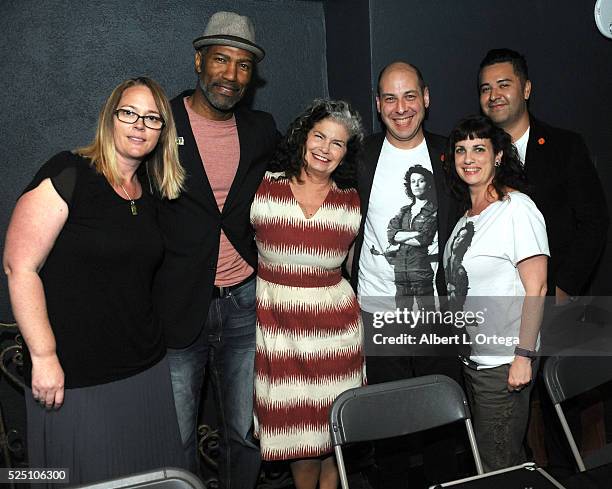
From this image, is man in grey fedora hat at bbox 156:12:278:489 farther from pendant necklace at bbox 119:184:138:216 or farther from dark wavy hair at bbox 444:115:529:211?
dark wavy hair at bbox 444:115:529:211

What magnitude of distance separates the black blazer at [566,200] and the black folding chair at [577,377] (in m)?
0.57

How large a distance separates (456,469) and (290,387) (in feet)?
3.72

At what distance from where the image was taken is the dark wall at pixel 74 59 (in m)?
2.59

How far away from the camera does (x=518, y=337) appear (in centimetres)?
219

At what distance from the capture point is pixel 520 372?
214 centimetres

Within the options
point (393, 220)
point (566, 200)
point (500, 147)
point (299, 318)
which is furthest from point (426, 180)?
point (299, 318)

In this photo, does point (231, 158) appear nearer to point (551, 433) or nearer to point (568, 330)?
point (568, 330)

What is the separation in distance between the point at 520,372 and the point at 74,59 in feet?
7.71

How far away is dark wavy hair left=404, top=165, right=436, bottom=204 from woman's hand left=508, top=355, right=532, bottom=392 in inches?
30.2

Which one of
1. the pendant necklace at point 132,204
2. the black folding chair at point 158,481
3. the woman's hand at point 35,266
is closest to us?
the black folding chair at point 158,481

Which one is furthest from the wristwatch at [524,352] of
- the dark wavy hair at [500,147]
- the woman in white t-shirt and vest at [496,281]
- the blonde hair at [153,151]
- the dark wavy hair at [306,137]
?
the blonde hair at [153,151]

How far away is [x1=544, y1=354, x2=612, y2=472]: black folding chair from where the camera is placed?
2105mm

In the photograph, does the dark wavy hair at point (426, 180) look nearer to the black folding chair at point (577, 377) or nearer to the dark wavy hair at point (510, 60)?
the dark wavy hair at point (510, 60)

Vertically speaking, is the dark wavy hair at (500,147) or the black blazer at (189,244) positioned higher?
the dark wavy hair at (500,147)
